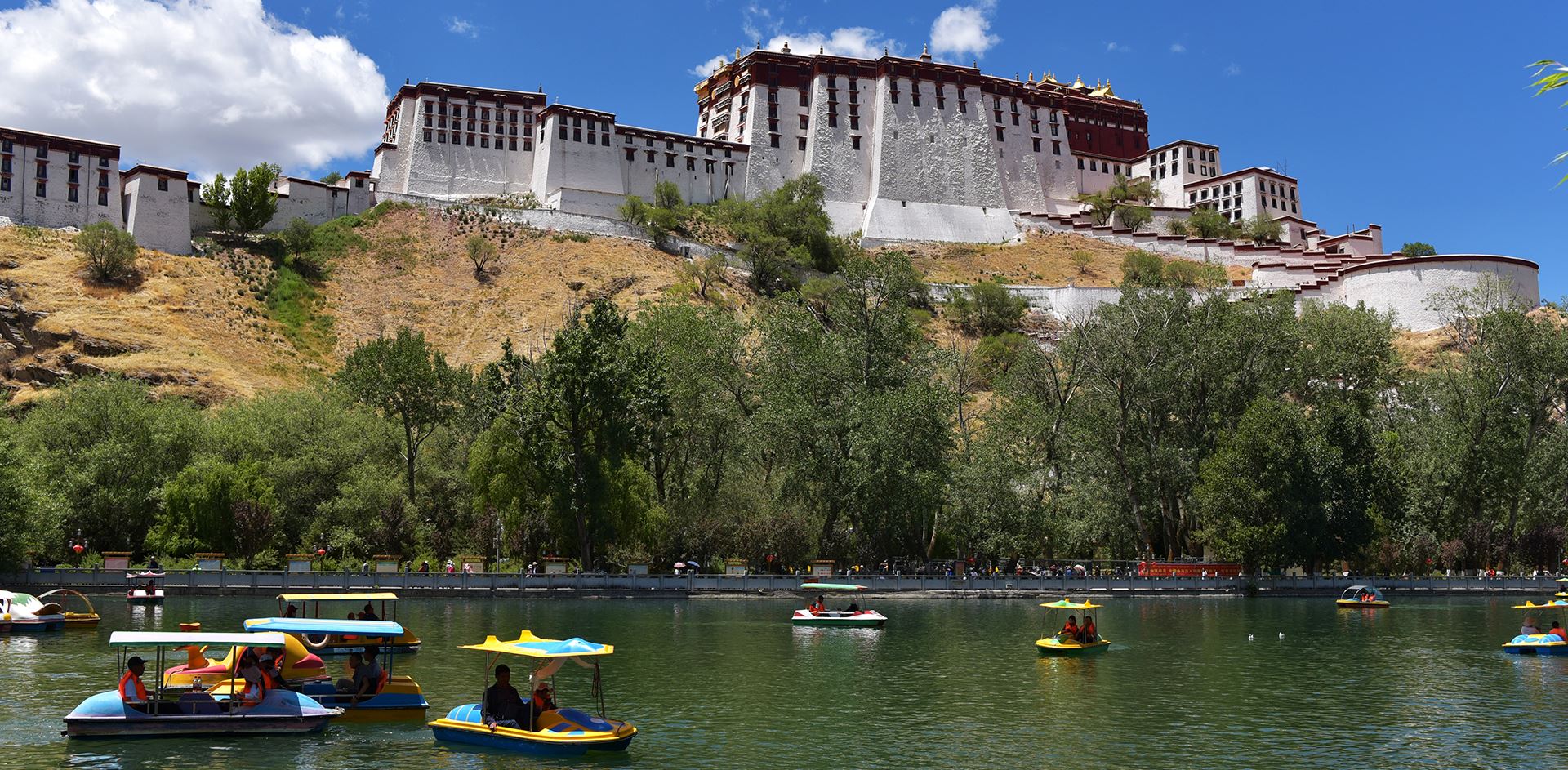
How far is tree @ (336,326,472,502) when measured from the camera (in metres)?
65.4

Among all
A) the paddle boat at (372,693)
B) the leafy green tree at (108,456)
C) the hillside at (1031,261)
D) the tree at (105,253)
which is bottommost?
the paddle boat at (372,693)

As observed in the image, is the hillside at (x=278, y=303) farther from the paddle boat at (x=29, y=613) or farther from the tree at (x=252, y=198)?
the paddle boat at (x=29, y=613)

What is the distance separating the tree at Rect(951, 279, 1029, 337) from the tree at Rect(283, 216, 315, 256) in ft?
174

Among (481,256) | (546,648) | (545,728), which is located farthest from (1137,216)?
(545,728)

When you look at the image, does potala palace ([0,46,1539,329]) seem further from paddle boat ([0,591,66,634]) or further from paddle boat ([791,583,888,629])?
paddle boat ([791,583,888,629])

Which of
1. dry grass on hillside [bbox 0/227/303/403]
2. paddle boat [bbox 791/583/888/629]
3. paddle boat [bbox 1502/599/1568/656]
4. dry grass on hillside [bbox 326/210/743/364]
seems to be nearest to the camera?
paddle boat [bbox 1502/599/1568/656]

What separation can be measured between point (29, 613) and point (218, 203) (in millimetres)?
72995

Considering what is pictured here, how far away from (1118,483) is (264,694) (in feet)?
159

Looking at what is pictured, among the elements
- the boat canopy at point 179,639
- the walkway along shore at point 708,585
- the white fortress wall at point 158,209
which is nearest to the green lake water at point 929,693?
the boat canopy at point 179,639

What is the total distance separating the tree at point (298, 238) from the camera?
10719 centimetres

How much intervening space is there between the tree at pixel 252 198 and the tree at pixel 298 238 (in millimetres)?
2159

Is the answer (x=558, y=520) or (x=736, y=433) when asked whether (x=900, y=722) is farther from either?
(x=736, y=433)

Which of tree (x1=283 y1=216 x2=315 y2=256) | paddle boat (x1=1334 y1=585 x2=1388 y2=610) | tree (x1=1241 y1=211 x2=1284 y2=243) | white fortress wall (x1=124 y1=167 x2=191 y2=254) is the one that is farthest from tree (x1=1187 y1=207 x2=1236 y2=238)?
white fortress wall (x1=124 y1=167 x2=191 y2=254)

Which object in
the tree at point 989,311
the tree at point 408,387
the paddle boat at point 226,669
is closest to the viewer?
the paddle boat at point 226,669
